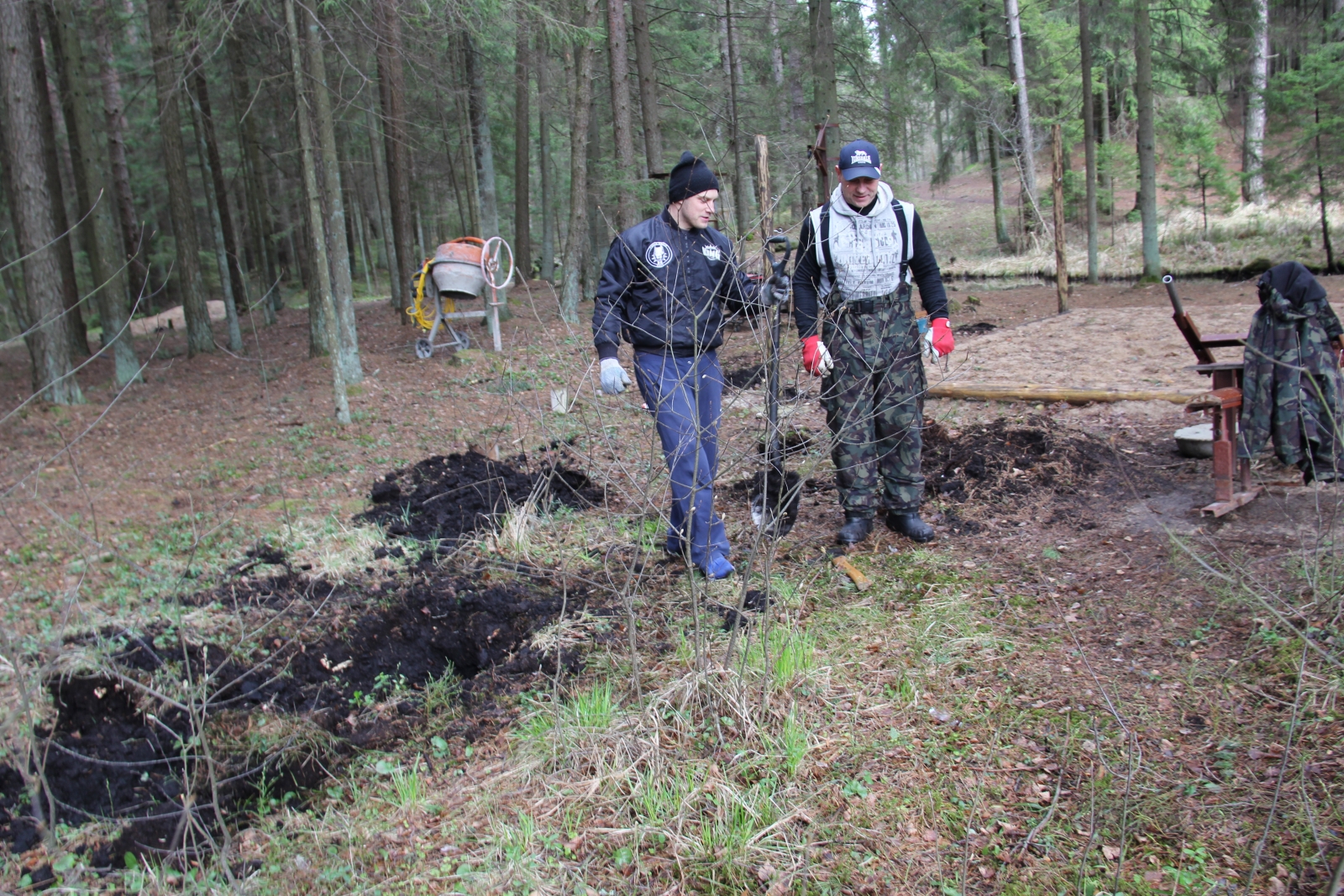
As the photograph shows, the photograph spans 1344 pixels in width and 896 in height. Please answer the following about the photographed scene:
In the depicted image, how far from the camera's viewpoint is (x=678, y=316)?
158 inches

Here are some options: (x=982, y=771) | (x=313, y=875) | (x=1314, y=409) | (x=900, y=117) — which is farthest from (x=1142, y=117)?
(x=313, y=875)

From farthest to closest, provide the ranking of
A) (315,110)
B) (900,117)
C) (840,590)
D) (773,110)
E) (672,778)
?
1. (773,110)
2. (900,117)
3. (315,110)
4. (840,590)
5. (672,778)

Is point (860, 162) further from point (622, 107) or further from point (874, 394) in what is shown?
point (622, 107)

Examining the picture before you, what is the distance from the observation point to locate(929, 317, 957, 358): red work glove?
4.27m

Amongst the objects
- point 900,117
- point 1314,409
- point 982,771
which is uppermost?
point 900,117

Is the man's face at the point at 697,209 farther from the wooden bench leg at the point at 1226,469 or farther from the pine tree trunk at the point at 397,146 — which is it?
the pine tree trunk at the point at 397,146

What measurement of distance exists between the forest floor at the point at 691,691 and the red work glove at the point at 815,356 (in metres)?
0.56

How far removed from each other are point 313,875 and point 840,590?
2.55 metres

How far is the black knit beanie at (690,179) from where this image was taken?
13.2 feet

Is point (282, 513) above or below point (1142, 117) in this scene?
below

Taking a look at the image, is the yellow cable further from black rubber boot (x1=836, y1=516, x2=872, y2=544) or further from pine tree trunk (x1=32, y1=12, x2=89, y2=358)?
black rubber boot (x1=836, y1=516, x2=872, y2=544)

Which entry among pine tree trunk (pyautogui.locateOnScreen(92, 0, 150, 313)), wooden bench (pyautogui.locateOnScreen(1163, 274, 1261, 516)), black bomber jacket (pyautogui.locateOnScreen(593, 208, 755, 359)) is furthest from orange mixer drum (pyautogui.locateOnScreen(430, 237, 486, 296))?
wooden bench (pyautogui.locateOnScreen(1163, 274, 1261, 516))

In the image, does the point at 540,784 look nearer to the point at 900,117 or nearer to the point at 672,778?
the point at 672,778

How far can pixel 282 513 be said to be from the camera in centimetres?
594
